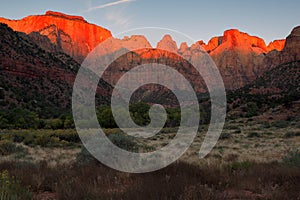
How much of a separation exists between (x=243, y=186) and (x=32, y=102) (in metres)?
51.8

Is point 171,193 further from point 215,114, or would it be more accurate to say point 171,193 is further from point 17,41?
point 17,41

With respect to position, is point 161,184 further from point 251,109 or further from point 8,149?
point 251,109

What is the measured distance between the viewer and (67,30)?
171 meters

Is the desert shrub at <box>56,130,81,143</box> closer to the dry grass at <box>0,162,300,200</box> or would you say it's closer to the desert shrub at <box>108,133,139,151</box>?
the desert shrub at <box>108,133,139,151</box>

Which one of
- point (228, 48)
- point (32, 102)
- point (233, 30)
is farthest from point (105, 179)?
point (233, 30)

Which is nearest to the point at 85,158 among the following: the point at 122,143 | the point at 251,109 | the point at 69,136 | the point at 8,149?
the point at 122,143

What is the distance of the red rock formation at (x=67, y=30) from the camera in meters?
152

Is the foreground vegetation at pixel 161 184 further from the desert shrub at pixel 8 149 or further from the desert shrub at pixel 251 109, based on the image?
the desert shrub at pixel 251 109

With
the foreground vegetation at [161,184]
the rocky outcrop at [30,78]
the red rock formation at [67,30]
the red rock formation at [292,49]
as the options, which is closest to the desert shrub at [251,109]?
the rocky outcrop at [30,78]

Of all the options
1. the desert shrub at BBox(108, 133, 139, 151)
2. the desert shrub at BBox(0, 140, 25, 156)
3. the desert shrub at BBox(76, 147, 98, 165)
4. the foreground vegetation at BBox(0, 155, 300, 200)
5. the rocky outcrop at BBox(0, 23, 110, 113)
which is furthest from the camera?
the rocky outcrop at BBox(0, 23, 110, 113)

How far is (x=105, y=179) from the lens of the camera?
664cm

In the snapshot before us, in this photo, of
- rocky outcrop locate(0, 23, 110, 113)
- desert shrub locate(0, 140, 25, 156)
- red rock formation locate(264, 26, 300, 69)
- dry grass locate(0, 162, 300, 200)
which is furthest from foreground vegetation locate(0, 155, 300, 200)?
red rock formation locate(264, 26, 300, 69)

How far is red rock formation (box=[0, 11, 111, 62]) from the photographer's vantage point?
152 metres

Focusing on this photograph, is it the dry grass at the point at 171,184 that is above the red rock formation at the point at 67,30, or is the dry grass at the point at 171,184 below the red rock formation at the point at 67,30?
below
